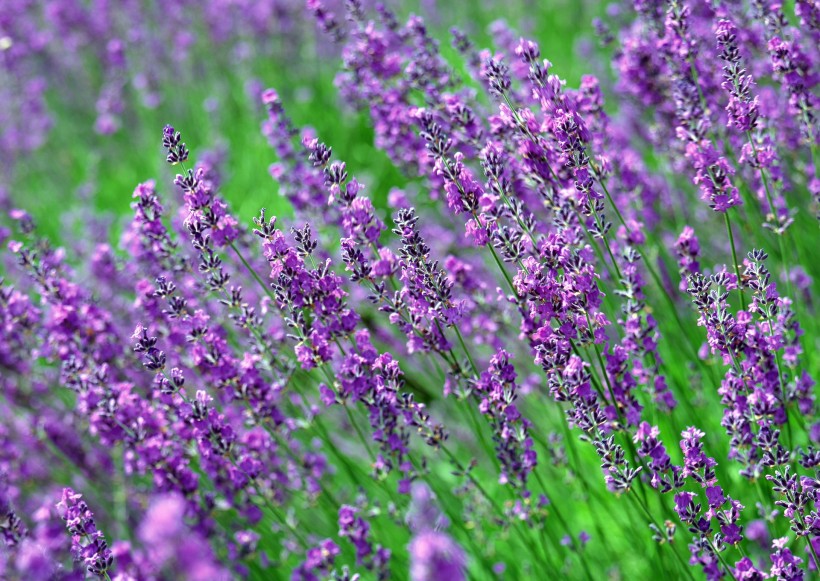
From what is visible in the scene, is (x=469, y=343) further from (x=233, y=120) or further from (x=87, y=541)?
(x=233, y=120)

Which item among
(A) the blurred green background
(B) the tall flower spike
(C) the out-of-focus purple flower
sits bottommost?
Answer: (C) the out-of-focus purple flower

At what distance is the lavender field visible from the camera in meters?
2.23

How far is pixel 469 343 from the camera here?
14.0ft

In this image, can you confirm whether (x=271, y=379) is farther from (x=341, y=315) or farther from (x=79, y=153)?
(x=79, y=153)

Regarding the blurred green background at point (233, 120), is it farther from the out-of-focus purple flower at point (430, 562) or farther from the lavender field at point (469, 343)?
the out-of-focus purple flower at point (430, 562)

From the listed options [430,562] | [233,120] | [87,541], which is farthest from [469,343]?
[233,120]

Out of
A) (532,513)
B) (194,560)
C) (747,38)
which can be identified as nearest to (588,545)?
(532,513)

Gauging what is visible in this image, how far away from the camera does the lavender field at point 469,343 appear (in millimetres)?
2234

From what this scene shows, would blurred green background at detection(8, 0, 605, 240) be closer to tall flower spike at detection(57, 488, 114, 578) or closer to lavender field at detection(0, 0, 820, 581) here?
lavender field at detection(0, 0, 820, 581)

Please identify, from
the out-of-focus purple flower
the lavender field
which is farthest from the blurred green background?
the out-of-focus purple flower

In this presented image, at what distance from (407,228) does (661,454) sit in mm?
876

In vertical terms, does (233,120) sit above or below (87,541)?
above

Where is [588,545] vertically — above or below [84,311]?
below

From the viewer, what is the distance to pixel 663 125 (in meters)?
3.62
